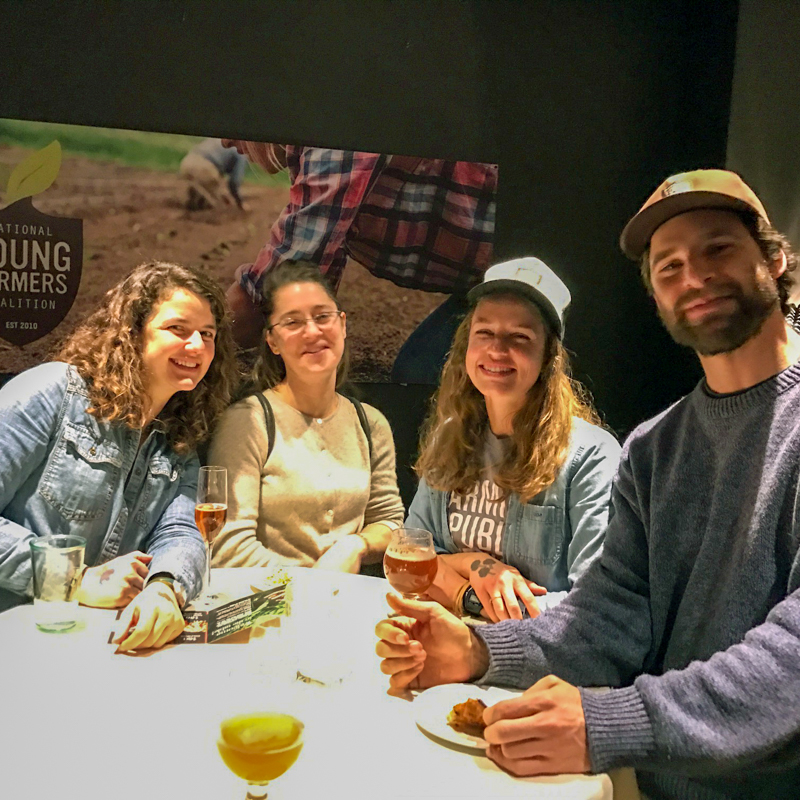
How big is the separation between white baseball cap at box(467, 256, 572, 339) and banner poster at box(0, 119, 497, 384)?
92cm

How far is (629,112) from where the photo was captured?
3314mm

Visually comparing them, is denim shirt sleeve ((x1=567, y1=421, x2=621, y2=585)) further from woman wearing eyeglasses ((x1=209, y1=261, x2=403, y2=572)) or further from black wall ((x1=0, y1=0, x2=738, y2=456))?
black wall ((x1=0, y1=0, x2=738, y2=456))

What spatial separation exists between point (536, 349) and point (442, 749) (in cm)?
131

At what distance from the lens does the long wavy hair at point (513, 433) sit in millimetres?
2000

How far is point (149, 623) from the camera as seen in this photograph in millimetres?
1411

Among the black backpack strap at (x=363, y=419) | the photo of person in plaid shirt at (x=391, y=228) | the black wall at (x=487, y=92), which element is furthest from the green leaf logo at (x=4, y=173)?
the black backpack strap at (x=363, y=419)

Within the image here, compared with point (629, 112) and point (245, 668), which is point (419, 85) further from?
point (245, 668)

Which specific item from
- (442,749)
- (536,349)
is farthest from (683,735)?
(536,349)

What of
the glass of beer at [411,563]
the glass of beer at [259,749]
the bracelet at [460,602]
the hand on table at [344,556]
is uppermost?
the glass of beer at [411,563]

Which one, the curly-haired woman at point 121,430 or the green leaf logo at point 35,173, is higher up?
the green leaf logo at point 35,173

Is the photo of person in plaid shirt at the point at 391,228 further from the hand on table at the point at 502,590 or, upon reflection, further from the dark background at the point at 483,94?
the hand on table at the point at 502,590

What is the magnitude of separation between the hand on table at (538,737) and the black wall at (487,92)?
2.13 m

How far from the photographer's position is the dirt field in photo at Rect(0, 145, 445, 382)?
2.71 meters

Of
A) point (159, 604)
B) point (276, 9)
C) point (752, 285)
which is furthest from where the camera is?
point (276, 9)
